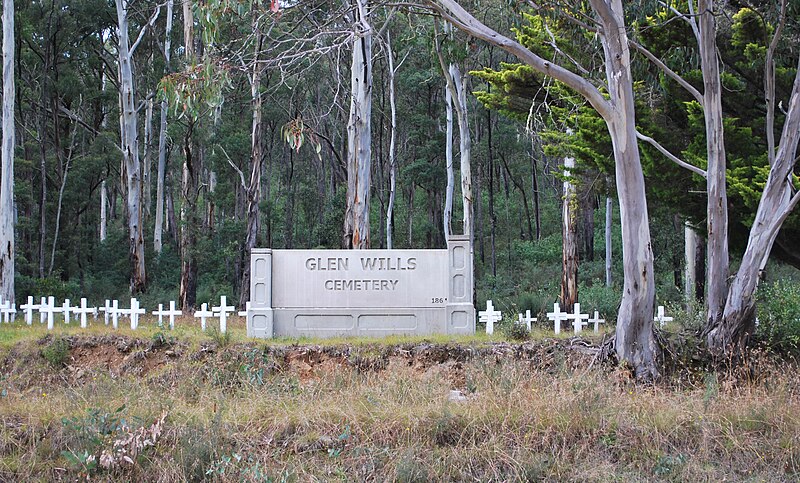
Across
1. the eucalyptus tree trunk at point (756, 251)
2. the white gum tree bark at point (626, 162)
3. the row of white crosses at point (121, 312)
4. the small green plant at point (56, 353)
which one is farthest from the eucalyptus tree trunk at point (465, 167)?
the small green plant at point (56, 353)

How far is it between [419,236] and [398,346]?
28.3 meters

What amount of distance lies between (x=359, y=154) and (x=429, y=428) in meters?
14.4

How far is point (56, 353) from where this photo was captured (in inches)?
541

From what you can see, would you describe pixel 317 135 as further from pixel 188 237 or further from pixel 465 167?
pixel 188 237

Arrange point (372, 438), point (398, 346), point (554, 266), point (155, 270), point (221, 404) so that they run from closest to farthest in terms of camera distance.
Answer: point (372, 438) < point (221, 404) < point (398, 346) < point (155, 270) < point (554, 266)

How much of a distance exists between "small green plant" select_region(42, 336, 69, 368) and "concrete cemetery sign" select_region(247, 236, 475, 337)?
141 inches

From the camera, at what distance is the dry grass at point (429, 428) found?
24.9ft

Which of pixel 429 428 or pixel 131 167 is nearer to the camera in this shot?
pixel 429 428

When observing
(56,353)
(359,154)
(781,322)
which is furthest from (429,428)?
(359,154)

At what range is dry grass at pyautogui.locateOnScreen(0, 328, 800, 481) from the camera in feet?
24.9

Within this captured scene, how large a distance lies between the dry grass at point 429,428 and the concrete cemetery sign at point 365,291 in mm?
3721

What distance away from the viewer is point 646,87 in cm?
1536

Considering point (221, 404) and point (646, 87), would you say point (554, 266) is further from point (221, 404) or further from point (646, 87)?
point (221, 404)

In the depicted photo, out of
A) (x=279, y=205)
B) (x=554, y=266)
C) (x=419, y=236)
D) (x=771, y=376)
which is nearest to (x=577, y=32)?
(x=771, y=376)
